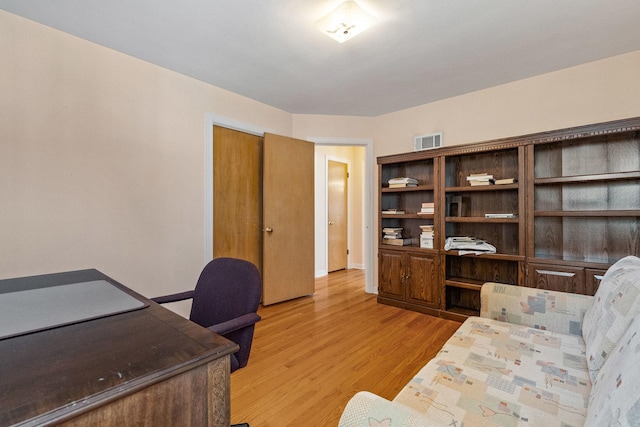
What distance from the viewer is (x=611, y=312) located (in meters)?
1.17

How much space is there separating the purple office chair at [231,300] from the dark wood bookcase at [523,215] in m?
2.24

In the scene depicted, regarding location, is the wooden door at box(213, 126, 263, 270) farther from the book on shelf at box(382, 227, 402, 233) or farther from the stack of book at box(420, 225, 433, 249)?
the stack of book at box(420, 225, 433, 249)

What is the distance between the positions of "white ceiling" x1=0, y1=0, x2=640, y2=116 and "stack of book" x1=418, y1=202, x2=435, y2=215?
1221 mm

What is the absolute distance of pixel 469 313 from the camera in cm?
289

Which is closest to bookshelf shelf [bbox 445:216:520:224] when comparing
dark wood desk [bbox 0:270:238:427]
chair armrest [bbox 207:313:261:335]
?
chair armrest [bbox 207:313:261:335]

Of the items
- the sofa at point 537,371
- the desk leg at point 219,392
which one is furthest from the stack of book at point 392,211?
the desk leg at point 219,392

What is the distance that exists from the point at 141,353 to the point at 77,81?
93.7 inches

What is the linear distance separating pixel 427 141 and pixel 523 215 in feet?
4.47

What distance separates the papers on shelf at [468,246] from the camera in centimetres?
276

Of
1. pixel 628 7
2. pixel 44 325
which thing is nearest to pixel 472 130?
pixel 628 7

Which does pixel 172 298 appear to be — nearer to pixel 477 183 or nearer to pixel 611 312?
pixel 611 312

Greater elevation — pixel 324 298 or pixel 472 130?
pixel 472 130

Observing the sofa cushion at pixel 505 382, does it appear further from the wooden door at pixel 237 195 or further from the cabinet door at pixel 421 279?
the wooden door at pixel 237 195

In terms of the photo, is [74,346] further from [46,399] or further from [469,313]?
[469,313]
